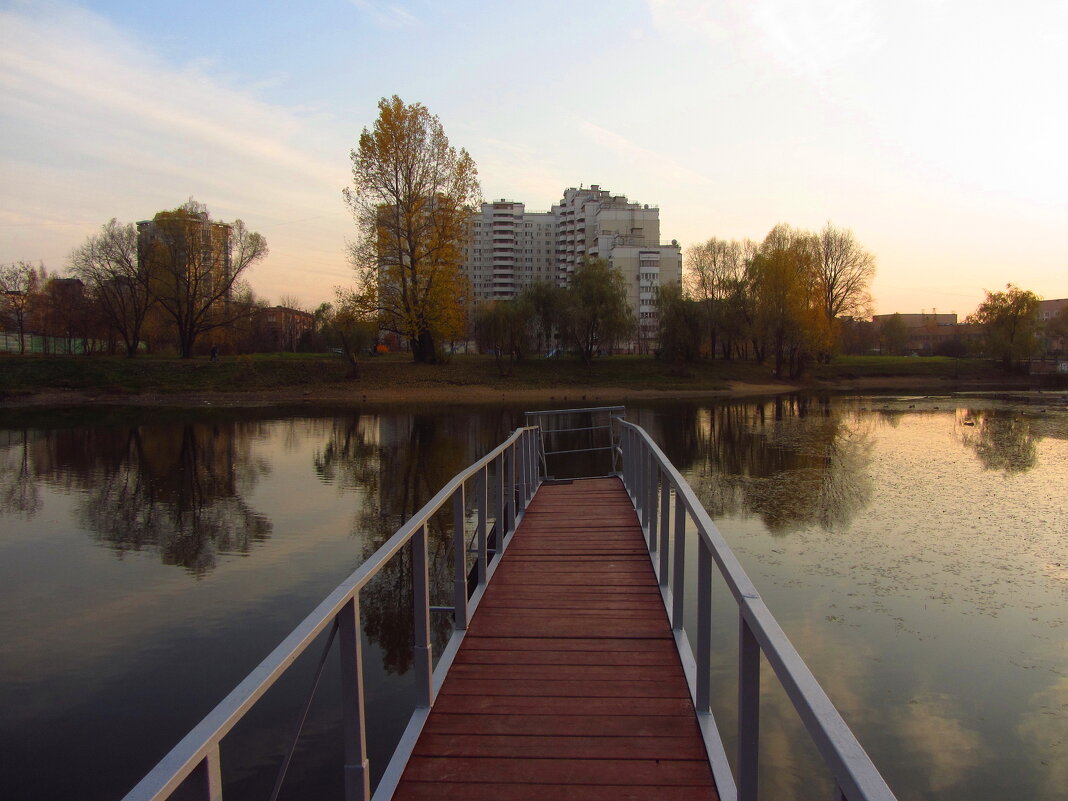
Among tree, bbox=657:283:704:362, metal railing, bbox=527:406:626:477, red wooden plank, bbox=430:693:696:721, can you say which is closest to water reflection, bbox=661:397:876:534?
metal railing, bbox=527:406:626:477

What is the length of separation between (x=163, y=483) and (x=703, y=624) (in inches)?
540

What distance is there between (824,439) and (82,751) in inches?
770

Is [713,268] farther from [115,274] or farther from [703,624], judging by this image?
[703,624]

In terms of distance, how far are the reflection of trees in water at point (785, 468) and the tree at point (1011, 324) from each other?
137ft

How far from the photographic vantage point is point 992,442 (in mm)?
20094

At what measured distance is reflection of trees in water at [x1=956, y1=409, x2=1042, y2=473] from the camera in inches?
647

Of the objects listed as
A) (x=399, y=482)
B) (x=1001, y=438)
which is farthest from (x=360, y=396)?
(x=1001, y=438)

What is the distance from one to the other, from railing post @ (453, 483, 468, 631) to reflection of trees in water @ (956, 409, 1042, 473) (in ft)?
48.0

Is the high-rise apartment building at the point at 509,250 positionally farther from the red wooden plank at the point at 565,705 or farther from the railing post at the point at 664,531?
the red wooden plank at the point at 565,705

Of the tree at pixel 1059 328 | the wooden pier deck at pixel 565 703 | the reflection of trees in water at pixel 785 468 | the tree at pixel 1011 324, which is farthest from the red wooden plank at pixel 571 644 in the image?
the tree at pixel 1059 328

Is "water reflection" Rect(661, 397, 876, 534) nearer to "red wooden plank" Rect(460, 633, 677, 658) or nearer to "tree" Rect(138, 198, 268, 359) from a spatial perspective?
"red wooden plank" Rect(460, 633, 677, 658)

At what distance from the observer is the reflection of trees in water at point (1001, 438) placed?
16438mm

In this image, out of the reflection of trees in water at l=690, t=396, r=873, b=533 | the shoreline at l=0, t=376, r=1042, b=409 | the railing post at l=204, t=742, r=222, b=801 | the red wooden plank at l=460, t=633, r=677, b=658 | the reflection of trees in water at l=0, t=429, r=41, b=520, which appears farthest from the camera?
the shoreline at l=0, t=376, r=1042, b=409

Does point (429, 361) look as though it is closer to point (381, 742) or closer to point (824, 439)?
point (824, 439)
